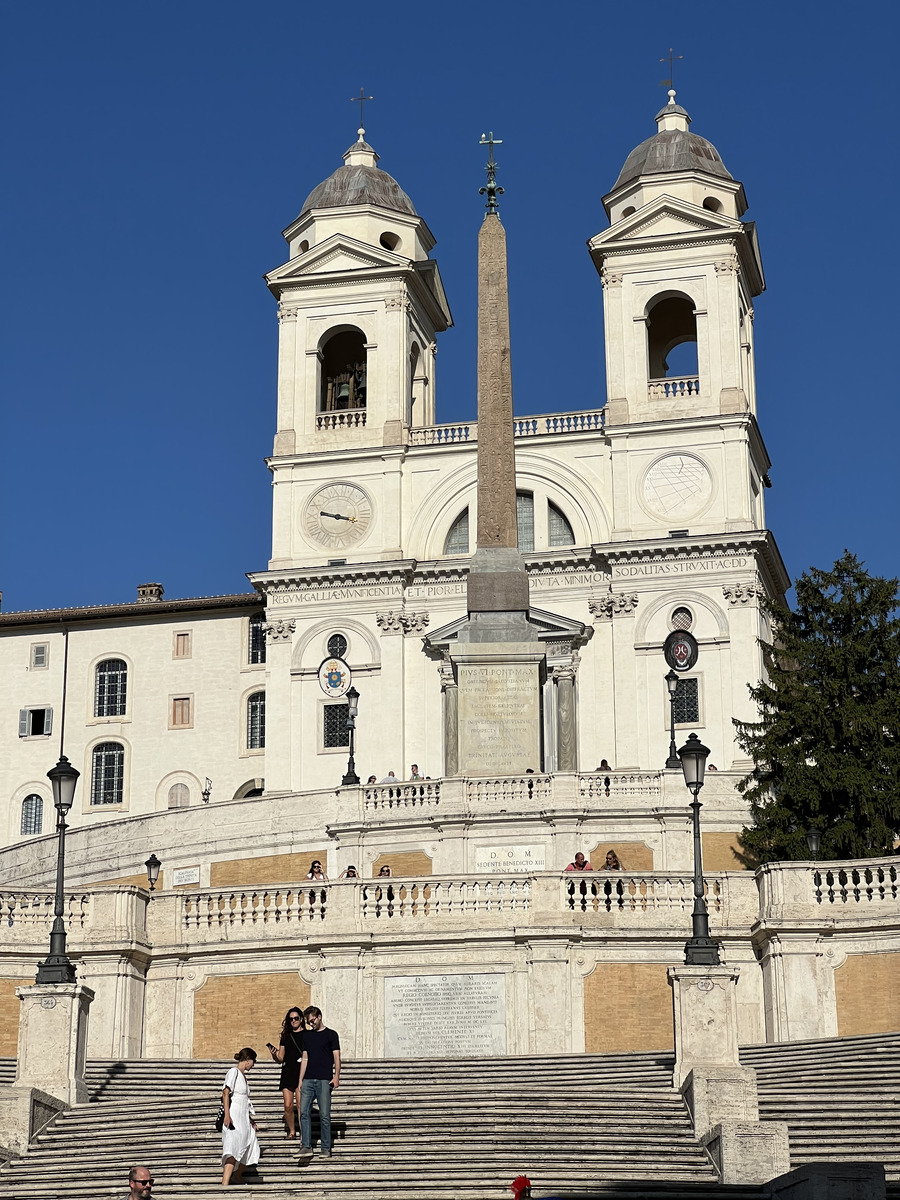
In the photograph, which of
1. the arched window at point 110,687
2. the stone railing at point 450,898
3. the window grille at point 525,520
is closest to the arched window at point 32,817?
the arched window at point 110,687

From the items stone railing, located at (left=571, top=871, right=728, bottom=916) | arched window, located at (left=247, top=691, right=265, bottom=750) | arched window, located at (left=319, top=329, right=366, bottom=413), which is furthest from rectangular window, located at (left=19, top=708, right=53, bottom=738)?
stone railing, located at (left=571, top=871, right=728, bottom=916)

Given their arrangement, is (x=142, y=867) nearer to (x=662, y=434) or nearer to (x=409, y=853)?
(x=409, y=853)

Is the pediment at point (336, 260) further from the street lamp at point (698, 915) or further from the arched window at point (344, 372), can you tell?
the street lamp at point (698, 915)

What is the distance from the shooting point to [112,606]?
65875 millimetres

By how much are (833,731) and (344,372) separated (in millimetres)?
29419

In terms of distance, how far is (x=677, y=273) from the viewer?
61.7 metres

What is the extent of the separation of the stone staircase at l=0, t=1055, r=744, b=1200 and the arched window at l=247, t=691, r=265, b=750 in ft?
130

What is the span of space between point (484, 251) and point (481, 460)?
22.8 ft

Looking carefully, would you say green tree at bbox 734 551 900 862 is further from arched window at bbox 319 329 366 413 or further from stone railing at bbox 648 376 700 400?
arched window at bbox 319 329 366 413

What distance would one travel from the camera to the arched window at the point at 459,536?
61.5 meters

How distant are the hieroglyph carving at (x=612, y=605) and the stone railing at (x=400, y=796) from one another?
16.6m

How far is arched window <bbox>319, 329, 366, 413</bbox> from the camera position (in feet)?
213

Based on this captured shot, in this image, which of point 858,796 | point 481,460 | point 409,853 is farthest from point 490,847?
point 481,460

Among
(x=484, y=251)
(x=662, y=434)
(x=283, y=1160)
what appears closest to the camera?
(x=283, y=1160)
